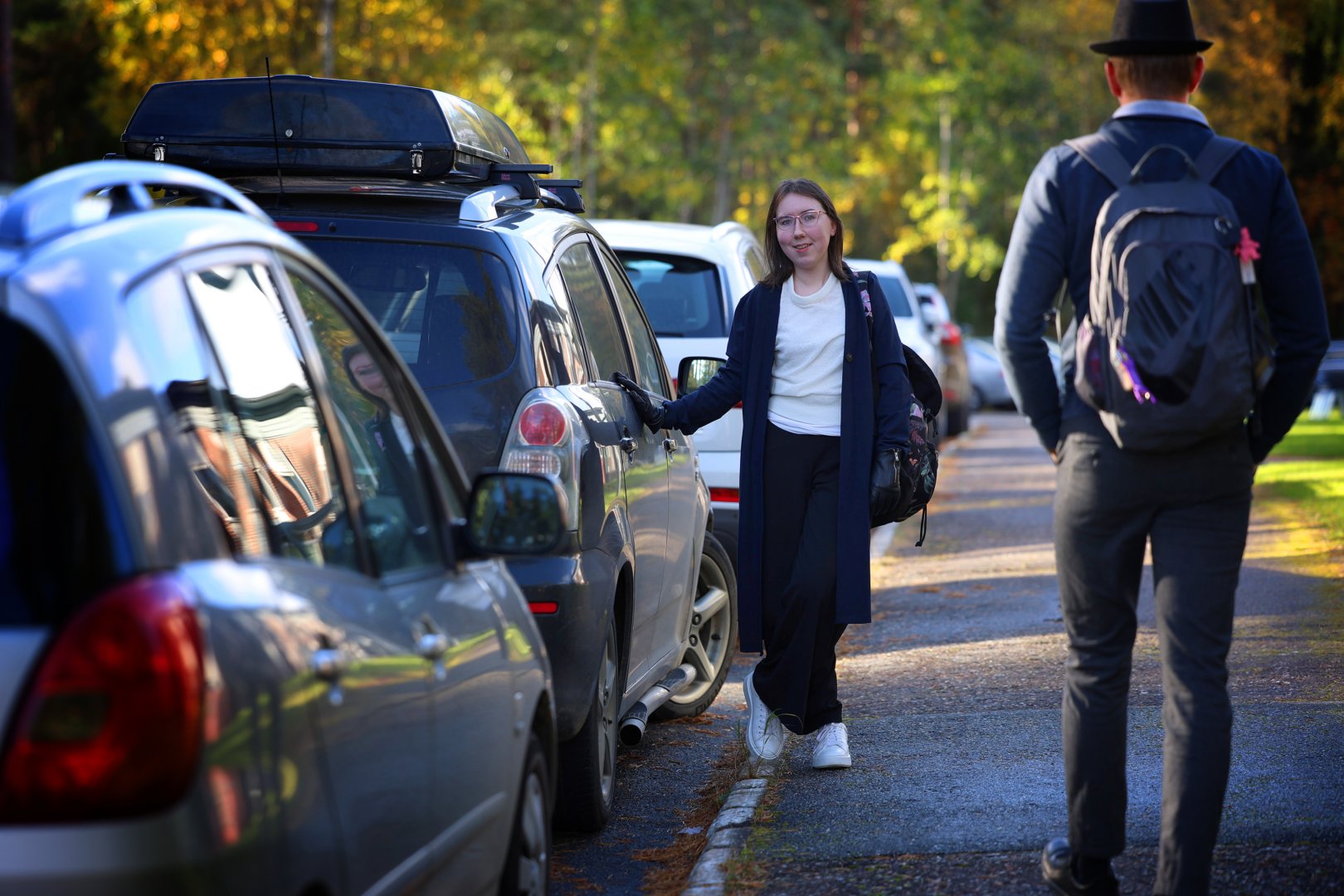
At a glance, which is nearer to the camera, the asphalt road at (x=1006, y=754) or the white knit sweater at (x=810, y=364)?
the asphalt road at (x=1006, y=754)

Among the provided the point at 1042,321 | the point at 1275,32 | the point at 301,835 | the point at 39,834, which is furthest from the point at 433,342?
the point at 1275,32

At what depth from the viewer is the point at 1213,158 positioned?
160 inches

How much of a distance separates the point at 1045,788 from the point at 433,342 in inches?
92.3

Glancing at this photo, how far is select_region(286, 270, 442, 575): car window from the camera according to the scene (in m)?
3.55

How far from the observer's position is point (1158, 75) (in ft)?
13.6

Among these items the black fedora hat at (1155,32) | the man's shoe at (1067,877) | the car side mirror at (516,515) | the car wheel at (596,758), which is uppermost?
the black fedora hat at (1155,32)

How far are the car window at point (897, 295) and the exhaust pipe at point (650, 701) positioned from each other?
13.2 meters

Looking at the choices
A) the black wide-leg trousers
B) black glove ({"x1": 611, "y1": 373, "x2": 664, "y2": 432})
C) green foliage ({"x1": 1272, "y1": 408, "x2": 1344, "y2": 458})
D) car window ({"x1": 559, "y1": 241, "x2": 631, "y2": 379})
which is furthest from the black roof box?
green foliage ({"x1": 1272, "y1": 408, "x2": 1344, "y2": 458})

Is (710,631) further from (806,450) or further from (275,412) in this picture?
(275,412)

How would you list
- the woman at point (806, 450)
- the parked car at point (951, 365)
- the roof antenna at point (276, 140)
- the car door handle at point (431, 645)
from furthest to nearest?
1. the parked car at point (951, 365)
2. the woman at point (806, 450)
3. the roof antenna at point (276, 140)
4. the car door handle at point (431, 645)

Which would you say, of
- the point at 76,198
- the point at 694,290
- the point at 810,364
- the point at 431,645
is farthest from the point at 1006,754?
the point at 694,290

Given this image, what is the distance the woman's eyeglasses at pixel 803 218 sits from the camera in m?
6.20

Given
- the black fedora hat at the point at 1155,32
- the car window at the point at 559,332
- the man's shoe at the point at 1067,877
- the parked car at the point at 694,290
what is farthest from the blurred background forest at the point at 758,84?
the man's shoe at the point at 1067,877

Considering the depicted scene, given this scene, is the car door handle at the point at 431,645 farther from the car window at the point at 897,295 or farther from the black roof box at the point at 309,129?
the car window at the point at 897,295
